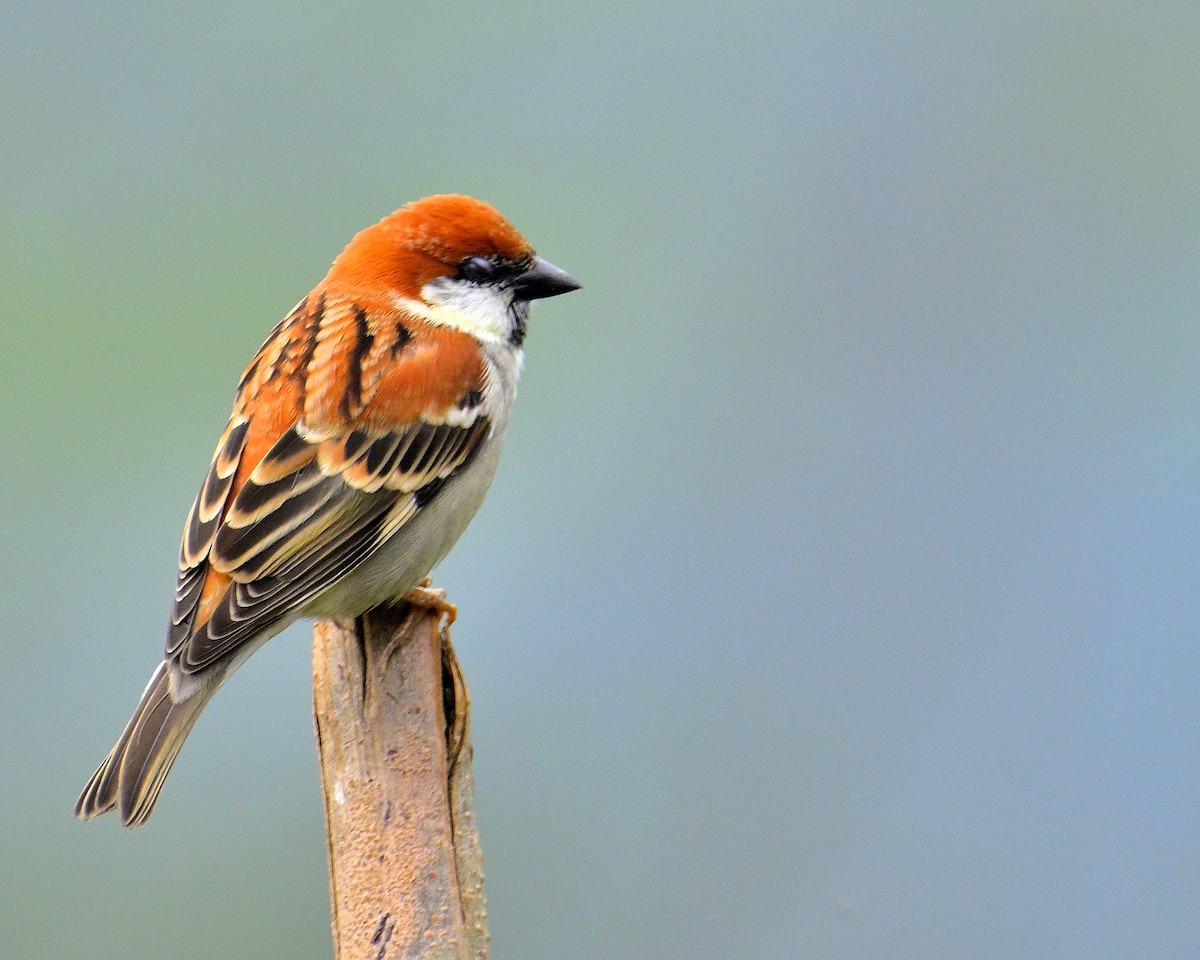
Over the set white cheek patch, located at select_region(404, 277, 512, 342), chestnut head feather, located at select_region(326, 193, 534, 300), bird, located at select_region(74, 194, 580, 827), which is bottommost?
bird, located at select_region(74, 194, 580, 827)

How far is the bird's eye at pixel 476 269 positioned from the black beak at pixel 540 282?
8 cm

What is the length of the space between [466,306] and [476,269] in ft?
0.36

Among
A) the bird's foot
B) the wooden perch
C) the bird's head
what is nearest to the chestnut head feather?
the bird's head

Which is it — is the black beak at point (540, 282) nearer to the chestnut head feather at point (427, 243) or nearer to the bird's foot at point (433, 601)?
the chestnut head feather at point (427, 243)

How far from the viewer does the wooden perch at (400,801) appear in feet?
7.55

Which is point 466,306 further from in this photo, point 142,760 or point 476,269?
point 142,760

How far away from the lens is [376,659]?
2705mm

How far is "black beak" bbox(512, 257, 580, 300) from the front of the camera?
368 cm

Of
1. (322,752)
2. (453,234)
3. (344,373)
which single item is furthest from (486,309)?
(322,752)

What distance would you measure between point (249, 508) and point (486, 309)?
95 centimetres

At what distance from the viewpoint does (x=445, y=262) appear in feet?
→ 11.8

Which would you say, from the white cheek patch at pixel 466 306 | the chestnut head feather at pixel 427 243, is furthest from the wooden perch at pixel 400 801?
the chestnut head feather at pixel 427 243

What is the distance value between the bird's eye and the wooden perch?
48.2 inches

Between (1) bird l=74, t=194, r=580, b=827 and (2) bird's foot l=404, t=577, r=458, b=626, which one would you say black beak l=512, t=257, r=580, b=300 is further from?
(2) bird's foot l=404, t=577, r=458, b=626
